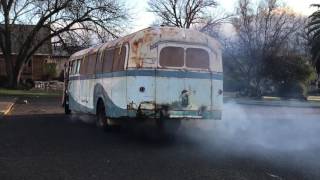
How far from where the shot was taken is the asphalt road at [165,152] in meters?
9.93

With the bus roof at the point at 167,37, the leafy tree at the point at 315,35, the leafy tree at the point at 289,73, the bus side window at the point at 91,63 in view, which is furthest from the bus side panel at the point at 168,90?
the leafy tree at the point at 289,73

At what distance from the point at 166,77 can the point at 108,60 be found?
9.05 feet

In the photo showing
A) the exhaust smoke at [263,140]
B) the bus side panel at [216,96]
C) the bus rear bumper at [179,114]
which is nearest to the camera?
the exhaust smoke at [263,140]

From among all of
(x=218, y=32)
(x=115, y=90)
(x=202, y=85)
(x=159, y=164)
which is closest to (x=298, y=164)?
(x=159, y=164)

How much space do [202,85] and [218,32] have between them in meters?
55.4

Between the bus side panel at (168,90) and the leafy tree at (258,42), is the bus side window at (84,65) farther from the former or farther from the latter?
the leafy tree at (258,42)

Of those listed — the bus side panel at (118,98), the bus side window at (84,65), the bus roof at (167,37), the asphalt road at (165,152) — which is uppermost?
the bus roof at (167,37)

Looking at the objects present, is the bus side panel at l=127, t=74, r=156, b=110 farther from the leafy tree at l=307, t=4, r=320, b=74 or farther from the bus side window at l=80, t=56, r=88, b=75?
the leafy tree at l=307, t=4, r=320, b=74

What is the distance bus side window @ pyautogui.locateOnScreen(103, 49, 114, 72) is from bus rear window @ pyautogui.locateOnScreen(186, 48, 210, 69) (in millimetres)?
2480

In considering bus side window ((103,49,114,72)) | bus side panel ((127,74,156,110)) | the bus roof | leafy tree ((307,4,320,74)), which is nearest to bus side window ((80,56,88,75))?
bus side window ((103,49,114,72))

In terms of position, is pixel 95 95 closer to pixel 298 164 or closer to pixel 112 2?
pixel 298 164

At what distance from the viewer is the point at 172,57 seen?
15.1 metres

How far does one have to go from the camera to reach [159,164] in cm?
1091

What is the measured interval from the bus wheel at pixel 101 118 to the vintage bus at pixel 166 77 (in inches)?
42.1
